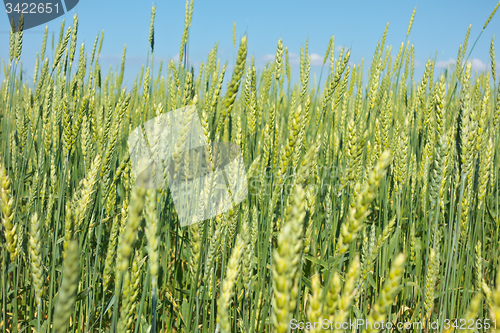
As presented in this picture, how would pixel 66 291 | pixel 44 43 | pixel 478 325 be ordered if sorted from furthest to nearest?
pixel 44 43, pixel 478 325, pixel 66 291

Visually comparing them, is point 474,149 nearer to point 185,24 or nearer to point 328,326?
point 328,326

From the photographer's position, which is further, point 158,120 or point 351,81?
point 351,81

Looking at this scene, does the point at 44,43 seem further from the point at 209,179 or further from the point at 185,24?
the point at 209,179

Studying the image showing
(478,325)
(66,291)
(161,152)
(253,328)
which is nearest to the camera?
(66,291)

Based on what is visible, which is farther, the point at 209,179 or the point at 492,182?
the point at 492,182

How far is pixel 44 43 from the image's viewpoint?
5.62 feet

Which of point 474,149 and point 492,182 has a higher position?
point 474,149

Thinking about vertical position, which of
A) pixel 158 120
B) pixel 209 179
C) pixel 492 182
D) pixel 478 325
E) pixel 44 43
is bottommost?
pixel 478 325

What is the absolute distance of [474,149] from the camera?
3.04 ft

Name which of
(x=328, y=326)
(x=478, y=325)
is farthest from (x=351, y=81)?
(x=328, y=326)

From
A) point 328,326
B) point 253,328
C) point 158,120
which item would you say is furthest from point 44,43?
point 328,326

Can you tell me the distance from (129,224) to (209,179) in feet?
1.27

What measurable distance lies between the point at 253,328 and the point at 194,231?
336mm

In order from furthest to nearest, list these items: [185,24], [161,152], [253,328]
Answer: [185,24] < [253,328] < [161,152]
